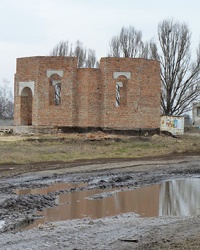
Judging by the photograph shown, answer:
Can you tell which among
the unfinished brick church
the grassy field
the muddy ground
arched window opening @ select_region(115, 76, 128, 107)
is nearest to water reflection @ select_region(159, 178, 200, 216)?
the muddy ground

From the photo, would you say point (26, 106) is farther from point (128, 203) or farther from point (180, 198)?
point (128, 203)

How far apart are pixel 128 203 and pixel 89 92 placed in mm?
18126

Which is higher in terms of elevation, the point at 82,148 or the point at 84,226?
the point at 82,148

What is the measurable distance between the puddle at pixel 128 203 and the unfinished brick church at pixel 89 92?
15443mm

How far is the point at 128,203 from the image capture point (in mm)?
9820

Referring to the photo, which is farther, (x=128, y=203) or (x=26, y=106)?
(x=26, y=106)

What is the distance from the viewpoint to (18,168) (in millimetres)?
15016

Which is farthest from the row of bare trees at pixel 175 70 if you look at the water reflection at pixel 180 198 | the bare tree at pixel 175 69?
the water reflection at pixel 180 198

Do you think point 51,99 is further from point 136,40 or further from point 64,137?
point 136,40

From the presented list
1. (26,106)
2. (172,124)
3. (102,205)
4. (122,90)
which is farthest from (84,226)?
(172,124)

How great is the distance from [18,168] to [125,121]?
1325 cm

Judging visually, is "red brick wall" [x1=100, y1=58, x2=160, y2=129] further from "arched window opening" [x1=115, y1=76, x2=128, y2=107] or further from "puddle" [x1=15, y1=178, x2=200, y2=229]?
"puddle" [x1=15, y1=178, x2=200, y2=229]

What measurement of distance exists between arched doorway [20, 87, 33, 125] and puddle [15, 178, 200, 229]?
17962 mm

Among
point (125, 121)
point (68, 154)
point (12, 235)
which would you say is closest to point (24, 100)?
point (125, 121)
